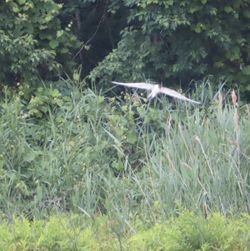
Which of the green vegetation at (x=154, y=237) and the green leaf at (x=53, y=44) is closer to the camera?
the green vegetation at (x=154, y=237)

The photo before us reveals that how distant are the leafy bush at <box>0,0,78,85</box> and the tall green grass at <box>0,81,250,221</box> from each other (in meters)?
0.36

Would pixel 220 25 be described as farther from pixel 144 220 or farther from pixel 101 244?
pixel 101 244

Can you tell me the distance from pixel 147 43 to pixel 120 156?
214 centimetres

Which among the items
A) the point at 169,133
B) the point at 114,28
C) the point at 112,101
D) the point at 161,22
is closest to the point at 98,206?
the point at 169,133

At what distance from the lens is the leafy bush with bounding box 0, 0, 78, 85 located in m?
9.67

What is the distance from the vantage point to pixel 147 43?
10117 millimetres

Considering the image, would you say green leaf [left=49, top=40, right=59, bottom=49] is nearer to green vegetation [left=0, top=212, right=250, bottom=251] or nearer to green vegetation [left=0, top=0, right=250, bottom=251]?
green vegetation [left=0, top=0, right=250, bottom=251]

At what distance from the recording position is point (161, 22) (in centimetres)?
948

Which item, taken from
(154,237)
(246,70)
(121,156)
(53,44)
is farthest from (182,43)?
(154,237)

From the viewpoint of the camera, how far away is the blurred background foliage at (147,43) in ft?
31.7

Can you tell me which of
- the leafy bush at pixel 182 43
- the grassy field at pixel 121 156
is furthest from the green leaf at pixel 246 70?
the grassy field at pixel 121 156

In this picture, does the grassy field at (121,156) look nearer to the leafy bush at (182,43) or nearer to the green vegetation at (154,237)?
the leafy bush at (182,43)

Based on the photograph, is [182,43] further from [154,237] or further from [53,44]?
[154,237]

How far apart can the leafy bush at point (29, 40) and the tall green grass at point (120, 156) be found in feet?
1.18
